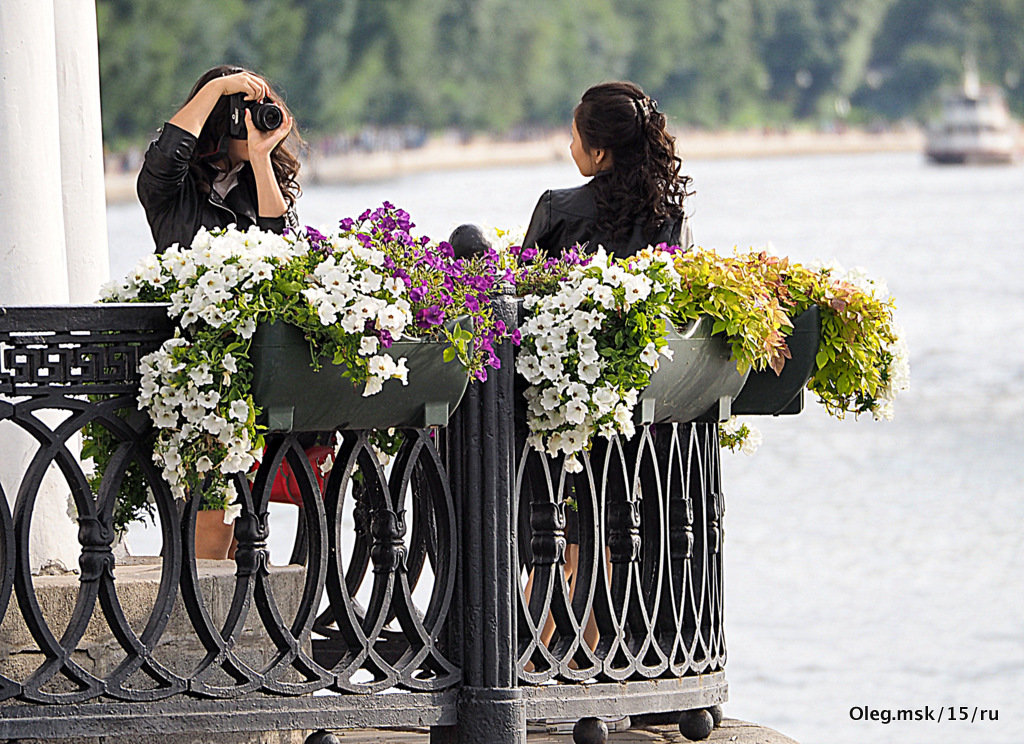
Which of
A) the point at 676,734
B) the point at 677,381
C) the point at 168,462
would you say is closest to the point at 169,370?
the point at 168,462

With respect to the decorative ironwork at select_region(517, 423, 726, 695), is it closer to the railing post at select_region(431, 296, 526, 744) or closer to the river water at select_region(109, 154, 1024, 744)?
the railing post at select_region(431, 296, 526, 744)

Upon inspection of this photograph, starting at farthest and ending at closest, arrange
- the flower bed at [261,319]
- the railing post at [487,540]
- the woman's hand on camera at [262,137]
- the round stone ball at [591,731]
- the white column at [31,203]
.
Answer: the white column at [31,203]
the woman's hand on camera at [262,137]
the round stone ball at [591,731]
the railing post at [487,540]
the flower bed at [261,319]

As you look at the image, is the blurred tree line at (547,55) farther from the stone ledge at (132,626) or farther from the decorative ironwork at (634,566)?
the stone ledge at (132,626)

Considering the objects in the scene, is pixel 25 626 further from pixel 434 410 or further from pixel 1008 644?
pixel 1008 644

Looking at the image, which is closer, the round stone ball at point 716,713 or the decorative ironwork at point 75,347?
the decorative ironwork at point 75,347

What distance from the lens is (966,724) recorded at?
16578 millimetres

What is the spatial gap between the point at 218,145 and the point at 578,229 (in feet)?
2.98

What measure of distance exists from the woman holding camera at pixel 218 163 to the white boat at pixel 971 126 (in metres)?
54.6

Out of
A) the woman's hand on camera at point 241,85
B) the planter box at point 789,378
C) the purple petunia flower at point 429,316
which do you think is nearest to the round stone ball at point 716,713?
the planter box at point 789,378

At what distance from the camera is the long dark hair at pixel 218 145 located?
4.54 meters

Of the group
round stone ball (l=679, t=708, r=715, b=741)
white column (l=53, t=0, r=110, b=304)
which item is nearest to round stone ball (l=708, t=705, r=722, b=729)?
round stone ball (l=679, t=708, r=715, b=741)

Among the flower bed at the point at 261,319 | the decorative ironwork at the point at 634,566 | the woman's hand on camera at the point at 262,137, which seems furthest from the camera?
the woman's hand on camera at the point at 262,137

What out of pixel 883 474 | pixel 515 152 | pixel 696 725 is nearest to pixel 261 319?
pixel 696 725

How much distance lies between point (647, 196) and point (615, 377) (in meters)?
0.74
